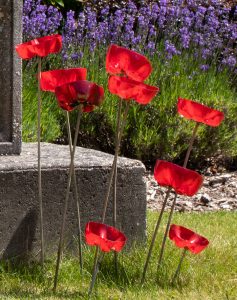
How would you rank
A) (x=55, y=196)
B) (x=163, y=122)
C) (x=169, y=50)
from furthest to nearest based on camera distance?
1. (x=169, y=50)
2. (x=163, y=122)
3. (x=55, y=196)

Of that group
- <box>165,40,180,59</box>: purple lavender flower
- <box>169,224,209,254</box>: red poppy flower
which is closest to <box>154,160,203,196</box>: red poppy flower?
<box>169,224,209,254</box>: red poppy flower

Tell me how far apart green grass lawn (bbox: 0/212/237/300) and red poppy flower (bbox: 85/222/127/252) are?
0.31m

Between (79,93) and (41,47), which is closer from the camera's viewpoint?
(79,93)

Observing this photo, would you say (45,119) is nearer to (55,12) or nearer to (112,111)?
(112,111)

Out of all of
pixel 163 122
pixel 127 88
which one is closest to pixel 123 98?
pixel 127 88

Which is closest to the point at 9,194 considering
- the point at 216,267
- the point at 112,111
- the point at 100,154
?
the point at 100,154

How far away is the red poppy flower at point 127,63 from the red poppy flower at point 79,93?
0.10 metres

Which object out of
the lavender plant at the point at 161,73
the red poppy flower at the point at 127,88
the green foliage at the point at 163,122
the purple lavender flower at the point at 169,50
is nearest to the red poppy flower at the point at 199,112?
the red poppy flower at the point at 127,88

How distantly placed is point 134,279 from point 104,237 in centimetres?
52

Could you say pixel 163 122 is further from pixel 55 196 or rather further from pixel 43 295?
pixel 43 295

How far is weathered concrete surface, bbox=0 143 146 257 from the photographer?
380 centimetres

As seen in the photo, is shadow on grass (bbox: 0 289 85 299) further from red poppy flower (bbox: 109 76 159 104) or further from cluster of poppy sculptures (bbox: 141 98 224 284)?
red poppy flower (bbox: 109 76 159 104)

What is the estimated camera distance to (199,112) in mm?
3281

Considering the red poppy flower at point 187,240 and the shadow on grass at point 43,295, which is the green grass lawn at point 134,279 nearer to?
the shadow on grass at point 43,295
